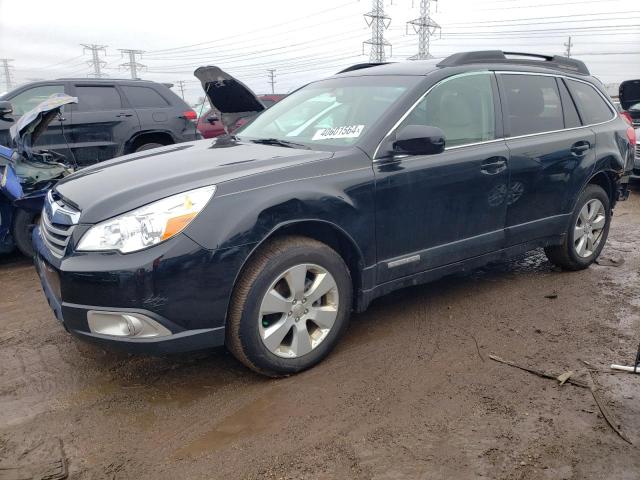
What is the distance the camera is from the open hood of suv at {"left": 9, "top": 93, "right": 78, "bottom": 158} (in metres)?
5.01

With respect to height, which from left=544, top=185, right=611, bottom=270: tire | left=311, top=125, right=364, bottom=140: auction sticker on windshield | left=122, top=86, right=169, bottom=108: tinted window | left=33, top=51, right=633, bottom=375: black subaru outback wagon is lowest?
left=544, top=185, right=611, bottom=270: tire

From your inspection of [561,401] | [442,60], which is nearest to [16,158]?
[442,60]

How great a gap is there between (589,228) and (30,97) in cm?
719

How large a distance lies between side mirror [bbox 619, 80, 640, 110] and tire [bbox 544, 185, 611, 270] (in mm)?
4306

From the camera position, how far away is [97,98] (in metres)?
7.95

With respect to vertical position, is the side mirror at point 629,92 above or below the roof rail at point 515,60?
below

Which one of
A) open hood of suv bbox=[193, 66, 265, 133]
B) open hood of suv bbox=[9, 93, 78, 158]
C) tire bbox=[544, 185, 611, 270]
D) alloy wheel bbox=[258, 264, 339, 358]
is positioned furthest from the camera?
open hood of suv bbox=[193, 66, 265, 133]

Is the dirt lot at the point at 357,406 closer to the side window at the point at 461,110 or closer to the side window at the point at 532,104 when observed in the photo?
the side window at the point at 461,110

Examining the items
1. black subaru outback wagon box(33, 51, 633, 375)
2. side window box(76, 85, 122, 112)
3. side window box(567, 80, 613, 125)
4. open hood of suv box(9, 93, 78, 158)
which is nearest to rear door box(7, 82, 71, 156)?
side window box(76, 85, 122, 112)

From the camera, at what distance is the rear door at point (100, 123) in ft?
25.0

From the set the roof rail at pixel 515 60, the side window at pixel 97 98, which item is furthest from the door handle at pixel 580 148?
the side window at pixel 97 98

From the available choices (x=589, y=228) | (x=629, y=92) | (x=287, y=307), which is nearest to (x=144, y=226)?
(x=287, y=307)

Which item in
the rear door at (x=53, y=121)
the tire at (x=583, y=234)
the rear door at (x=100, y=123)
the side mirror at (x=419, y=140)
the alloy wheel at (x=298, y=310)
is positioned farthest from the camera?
the rear door at (x=100, y=123)

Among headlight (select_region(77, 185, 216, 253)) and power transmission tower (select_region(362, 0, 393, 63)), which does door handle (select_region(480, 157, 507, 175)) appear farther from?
power transmission tower (select_region(362, 0, 393, 63))
